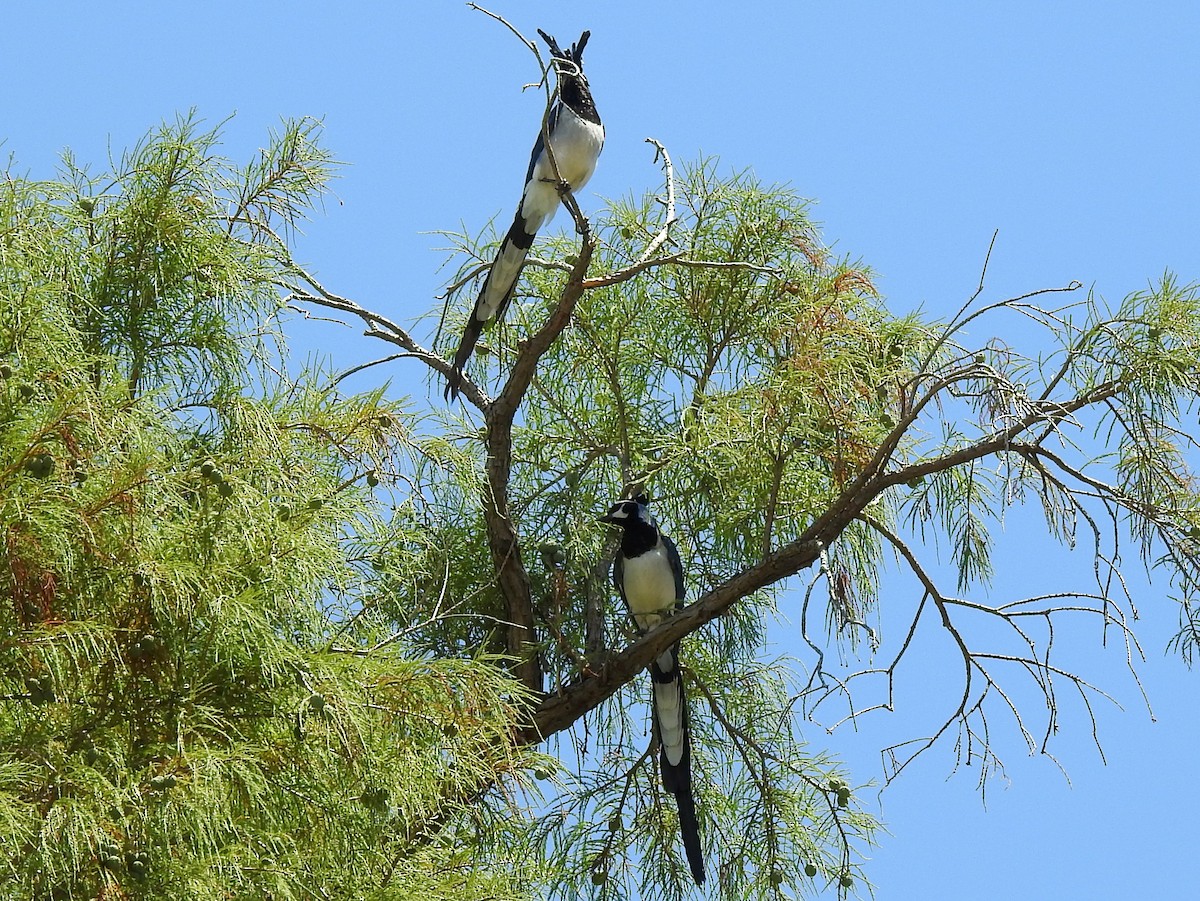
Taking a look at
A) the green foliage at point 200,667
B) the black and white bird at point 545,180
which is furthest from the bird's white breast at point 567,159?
the green foliage at point 200,667

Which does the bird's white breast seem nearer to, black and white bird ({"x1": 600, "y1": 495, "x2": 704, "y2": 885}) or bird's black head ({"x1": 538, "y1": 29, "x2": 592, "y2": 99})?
bird's black head ({"x1": 538, "y1": 29, "x2": 592, "y2": 99})

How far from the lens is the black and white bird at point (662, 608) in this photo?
370 cm

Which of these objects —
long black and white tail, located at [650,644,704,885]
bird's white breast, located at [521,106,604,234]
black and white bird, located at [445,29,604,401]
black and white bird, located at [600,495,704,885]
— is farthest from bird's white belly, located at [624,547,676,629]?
bird's white breast, located at [521,106,604,234]

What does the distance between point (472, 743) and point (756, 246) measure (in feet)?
5.48

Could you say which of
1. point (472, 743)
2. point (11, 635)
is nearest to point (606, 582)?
point (472, 743)

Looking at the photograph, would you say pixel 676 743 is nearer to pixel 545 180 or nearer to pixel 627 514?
pixel 627 514

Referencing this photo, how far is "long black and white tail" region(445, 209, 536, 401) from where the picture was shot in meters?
3.44

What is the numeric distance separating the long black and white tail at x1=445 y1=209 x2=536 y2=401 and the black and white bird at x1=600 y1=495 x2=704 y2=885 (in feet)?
1.79

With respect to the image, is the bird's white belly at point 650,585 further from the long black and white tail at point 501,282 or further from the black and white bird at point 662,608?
the long black and white tail at point 501,282

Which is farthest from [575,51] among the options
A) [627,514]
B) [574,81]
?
[627,514]

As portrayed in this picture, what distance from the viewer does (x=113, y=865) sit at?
2.32 meters

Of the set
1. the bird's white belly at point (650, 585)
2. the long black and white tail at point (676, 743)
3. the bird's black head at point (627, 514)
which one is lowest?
the long black and white tail at point (676, 743)

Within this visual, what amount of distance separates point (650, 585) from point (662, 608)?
0.20ft

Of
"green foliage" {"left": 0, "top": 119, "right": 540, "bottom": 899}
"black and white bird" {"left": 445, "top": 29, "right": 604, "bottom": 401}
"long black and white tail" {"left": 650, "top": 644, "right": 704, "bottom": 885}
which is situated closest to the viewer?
"green foliage" {"left": 0, "top": 119, "right": 540, "bottom": 899}
